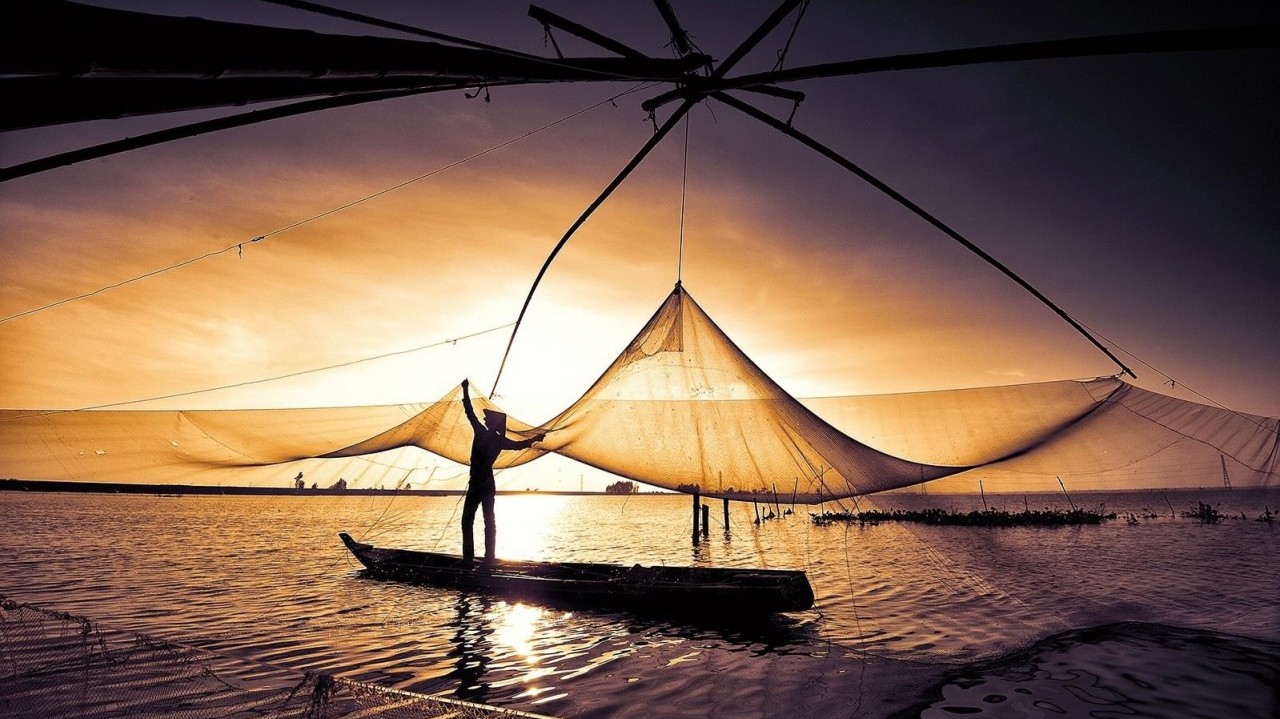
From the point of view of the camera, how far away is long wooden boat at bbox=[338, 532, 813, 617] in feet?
32.0

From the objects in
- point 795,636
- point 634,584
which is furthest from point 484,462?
point 795,636

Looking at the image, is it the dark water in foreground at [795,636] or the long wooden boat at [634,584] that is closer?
the dark water in foreground at [795,636]

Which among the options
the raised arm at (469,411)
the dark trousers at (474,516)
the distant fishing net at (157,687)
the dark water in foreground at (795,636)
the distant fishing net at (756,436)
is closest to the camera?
the distant fishing net at (157,687)

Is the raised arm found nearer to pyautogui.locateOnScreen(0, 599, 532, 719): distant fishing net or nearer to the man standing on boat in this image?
the man standing on boat

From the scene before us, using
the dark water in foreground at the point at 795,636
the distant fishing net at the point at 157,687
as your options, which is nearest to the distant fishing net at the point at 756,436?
the dark water in foreground at the point at 795,636

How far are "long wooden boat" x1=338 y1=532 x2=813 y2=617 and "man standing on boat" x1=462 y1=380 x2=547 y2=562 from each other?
57 cm

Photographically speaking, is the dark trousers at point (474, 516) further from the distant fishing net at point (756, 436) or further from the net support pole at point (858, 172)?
the net support pole at point (858, 172)

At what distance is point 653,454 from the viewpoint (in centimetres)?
992

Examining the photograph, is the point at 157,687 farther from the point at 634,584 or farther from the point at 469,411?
the point at 634,584

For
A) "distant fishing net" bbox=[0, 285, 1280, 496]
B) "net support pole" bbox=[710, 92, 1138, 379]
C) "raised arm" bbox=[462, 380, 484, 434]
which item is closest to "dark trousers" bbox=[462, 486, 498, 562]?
"distant fishing net" bbox=[0, 285, 1280, 496]

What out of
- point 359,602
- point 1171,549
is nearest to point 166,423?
point 359,602

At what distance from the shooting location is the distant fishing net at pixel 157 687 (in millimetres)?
3820

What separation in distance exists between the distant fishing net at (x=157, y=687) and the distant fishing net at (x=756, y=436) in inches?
113

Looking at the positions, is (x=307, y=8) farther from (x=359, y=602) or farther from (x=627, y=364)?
(x=359, y=602)
